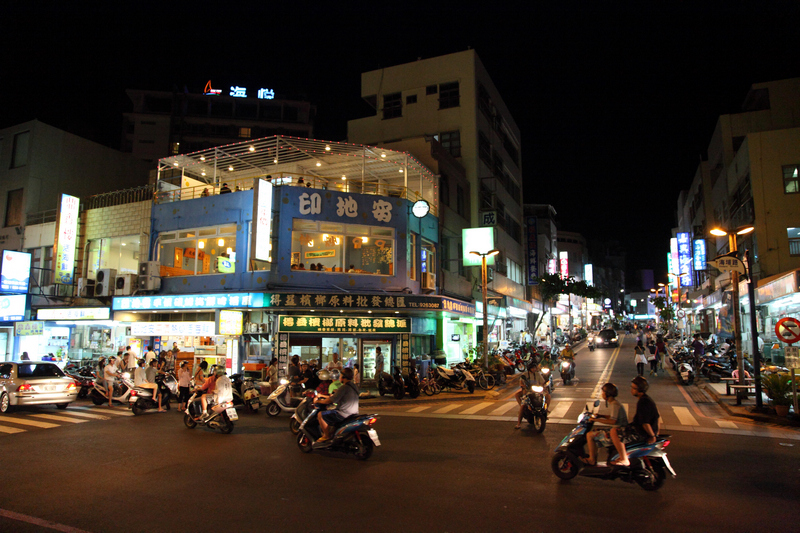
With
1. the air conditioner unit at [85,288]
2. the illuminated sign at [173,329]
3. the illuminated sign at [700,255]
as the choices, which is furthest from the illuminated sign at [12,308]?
the illuminated sign at [700,255]

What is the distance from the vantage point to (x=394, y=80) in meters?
38.3

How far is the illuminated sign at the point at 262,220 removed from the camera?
65.9 feet

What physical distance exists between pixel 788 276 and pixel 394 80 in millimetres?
28138

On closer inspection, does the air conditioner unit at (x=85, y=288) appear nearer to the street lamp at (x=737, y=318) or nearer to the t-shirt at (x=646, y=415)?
the t-shirt at (x=646, y=415)

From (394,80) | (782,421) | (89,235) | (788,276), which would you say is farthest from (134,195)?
(788,276)

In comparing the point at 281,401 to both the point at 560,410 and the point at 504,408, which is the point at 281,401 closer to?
the point at 504,408

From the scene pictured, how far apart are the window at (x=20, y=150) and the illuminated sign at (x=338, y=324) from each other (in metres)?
19.5

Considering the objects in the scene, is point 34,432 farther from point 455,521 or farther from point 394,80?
point 394,80

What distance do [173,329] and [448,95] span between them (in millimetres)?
24579

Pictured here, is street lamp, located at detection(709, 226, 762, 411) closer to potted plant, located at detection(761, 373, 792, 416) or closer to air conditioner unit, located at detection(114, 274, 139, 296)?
potted plant, located at detection(761, 373, 792, 416)

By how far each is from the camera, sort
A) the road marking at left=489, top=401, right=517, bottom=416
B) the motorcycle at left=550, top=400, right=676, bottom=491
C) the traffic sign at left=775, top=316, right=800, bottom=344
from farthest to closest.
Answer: the road marking at left=489, top=401, right=517, bottom=416, the traffic sign at left=775, top=316, right=800, bottom=344, the motorcycle at left=550, top=400, right=676, bottom=491

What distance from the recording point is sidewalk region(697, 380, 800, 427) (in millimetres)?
13233

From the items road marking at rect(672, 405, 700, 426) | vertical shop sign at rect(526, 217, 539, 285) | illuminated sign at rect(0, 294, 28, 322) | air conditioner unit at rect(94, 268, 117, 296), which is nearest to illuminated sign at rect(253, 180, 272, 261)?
air conditioner unit at rect(94, 268, 117, 296)

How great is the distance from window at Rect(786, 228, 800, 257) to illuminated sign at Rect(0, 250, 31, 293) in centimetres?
4042
